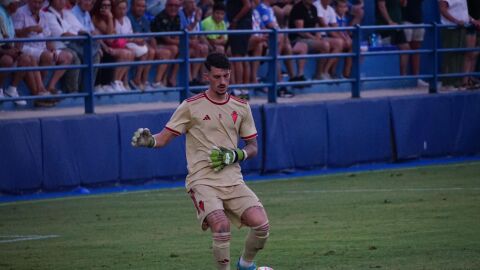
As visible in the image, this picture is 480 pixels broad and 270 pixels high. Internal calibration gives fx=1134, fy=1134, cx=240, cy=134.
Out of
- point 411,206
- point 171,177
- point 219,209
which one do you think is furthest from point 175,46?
point 219,209

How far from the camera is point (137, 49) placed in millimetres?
18016

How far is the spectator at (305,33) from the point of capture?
2025 centimetres

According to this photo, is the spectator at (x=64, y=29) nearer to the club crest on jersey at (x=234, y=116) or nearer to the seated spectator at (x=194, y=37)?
the seated spectator at (x=194, y=37)

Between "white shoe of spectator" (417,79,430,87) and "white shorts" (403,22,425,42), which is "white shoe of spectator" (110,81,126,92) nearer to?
"white shorts" (403,22,425,42)

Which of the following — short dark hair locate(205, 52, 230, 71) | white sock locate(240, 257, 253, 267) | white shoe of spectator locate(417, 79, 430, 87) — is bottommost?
white shoe of spectator locate(417, 79, 430, 87)

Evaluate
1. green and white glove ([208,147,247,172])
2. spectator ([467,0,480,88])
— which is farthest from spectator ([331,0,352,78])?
green and white glove ([208,147,247,172])

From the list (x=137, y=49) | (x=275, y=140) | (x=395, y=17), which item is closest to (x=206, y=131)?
(x=137, y=49)

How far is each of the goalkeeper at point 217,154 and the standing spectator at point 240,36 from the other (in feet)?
30.1

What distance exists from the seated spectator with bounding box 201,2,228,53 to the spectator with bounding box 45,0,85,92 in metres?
2.58

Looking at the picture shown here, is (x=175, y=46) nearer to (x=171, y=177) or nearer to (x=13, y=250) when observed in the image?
(x=171, y=177)

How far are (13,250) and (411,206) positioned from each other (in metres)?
5.30

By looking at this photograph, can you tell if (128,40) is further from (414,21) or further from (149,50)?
(414,21)

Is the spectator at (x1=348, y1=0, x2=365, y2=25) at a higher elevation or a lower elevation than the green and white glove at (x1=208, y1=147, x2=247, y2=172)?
higher

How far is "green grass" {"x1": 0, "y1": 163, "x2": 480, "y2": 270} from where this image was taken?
10.8 meters
